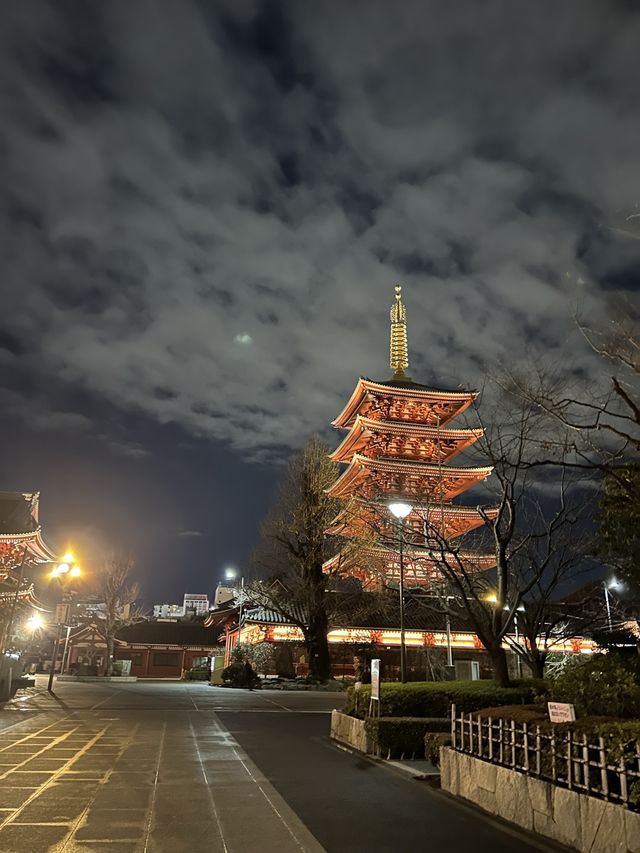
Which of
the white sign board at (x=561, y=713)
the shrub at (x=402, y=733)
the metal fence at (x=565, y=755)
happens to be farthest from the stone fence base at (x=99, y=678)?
the white sign board at (x=561, y=713)

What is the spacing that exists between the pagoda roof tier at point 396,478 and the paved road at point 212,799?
20615mm

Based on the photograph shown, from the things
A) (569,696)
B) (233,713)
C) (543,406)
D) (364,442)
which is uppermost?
(364,442)

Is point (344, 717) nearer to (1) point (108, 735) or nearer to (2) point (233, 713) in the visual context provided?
(1) point (108, 735)

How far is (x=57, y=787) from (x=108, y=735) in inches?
218

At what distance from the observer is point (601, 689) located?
25.7 feet

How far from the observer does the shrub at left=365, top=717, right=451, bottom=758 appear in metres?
11.1

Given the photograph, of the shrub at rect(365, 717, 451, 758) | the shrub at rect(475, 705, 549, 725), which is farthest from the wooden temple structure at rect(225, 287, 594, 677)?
the shrub at rect(475, 705, 549, 725)

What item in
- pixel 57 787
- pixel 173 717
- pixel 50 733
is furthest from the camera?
pixel 173 717

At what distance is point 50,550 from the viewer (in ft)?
127

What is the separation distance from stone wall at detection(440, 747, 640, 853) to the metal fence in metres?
0.11

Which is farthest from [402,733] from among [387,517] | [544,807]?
[387,517]

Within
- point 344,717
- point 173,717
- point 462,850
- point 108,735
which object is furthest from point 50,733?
point 462,850

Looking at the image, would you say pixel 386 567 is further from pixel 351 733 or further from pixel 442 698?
pixel 442 698

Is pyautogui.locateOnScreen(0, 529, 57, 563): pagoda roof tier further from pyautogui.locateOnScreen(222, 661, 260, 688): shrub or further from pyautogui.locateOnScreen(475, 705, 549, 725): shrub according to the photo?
pyautogui.locateOnScreen(475, 705, 549, 725): shrub
